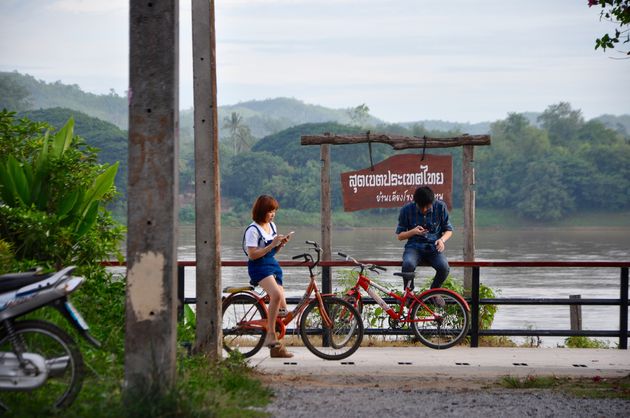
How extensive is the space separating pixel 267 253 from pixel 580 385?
285 centimetres

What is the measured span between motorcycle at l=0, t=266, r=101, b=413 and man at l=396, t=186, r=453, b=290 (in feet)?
15.7

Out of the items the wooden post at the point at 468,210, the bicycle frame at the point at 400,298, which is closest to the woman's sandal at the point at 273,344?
the bicycle frame at the point at 400,298

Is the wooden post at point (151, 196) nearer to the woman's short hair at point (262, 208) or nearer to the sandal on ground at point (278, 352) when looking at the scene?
the woman's short hair at point (262, 208)

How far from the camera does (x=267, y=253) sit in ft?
30.2

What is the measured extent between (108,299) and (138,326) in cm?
274

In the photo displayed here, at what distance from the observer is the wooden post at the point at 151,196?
640 centimetres

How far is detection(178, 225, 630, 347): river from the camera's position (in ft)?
130

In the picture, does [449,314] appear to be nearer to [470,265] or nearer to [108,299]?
[470,265]

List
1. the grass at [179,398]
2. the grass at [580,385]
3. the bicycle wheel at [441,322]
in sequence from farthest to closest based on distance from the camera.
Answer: the bicycle wheel at [441,322] < the grass at [580,385] < the grass at [179,398]

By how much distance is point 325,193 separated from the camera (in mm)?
12188

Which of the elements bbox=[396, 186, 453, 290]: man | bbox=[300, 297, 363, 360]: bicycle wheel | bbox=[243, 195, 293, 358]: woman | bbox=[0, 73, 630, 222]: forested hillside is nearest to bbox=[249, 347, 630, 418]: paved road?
bbox=[300, 297, 363, 360]: bicycle wheel

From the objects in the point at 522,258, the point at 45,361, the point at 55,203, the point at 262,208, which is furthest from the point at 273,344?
the point at 522,258

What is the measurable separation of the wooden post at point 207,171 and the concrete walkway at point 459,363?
622 mm

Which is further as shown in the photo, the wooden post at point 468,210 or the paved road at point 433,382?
the wooden post at point 468,210
